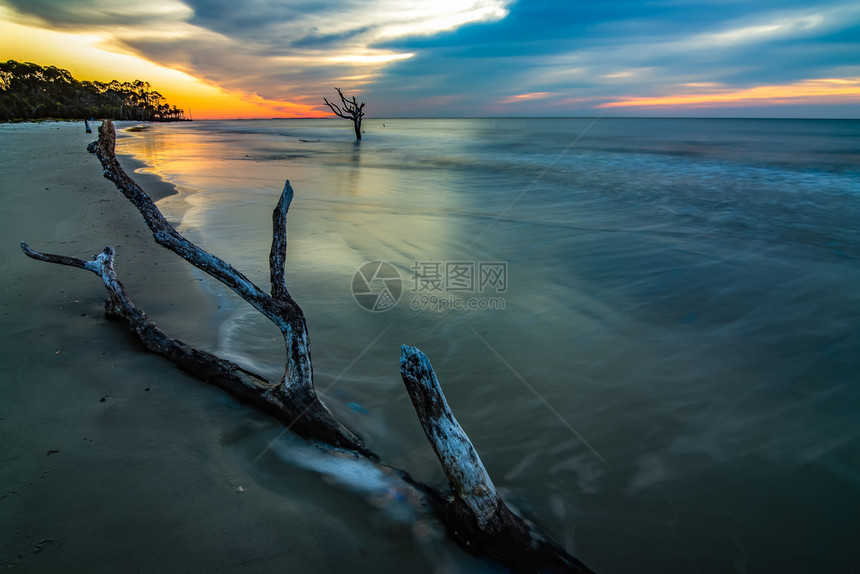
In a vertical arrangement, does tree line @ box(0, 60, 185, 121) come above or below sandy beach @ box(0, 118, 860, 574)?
above

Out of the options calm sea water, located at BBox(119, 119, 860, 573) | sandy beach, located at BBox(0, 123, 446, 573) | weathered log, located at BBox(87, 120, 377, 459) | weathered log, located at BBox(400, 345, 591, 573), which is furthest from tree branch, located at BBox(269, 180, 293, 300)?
weathered log, located at BBox(400, 345, 591, 573)

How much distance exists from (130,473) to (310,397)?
3.72ft

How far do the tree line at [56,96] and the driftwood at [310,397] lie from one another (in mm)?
76747

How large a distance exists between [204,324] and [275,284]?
7.28 feet

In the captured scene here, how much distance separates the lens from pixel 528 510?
2.94 meters

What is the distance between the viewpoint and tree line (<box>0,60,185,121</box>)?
63.7m

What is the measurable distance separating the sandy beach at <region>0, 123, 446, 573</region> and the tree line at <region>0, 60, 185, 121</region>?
7663cm

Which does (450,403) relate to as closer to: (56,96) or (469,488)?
(469,488)

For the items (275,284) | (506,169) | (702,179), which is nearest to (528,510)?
(275,284)

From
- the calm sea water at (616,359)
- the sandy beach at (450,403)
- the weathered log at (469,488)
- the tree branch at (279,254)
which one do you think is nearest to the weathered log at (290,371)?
the tree branch at (279,254)

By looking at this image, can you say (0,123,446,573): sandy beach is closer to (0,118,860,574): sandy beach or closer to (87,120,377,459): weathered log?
(0,118,860,574): sandy beach

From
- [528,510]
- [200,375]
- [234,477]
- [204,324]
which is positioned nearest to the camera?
[234,477]

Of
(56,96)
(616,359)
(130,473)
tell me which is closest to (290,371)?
(130,473)

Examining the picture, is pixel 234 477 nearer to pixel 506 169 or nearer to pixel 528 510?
pixel 528 510
